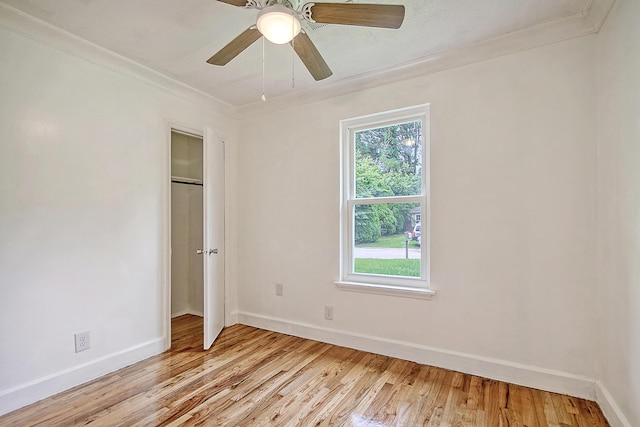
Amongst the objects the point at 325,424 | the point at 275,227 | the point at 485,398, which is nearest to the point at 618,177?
the point at 485,398

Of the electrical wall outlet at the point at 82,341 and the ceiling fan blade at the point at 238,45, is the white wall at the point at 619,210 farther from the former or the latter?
the electrical wall outlet at the point at 82,341

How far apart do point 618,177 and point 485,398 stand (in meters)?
1.58

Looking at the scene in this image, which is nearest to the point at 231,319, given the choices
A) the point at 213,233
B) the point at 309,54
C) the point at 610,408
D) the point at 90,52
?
the point at 213,233

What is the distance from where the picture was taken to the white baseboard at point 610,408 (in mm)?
1743

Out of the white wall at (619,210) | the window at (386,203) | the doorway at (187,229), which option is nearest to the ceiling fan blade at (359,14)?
the white wall at (619,210)

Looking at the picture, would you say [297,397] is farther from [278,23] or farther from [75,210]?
[278,23]

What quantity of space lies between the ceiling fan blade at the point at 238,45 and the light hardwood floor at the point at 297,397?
2.17m

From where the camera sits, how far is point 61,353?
7.52 ft

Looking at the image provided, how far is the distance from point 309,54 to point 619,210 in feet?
6.45

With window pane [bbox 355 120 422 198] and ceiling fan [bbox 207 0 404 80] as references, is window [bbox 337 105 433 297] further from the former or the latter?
ceiling fan [bbox 207 0 404 80]

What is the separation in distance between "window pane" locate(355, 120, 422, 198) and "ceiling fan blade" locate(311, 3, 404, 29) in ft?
4.58

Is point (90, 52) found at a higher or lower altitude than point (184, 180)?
higher

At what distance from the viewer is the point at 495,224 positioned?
7.97 ft

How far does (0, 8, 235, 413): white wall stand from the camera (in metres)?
2.09
